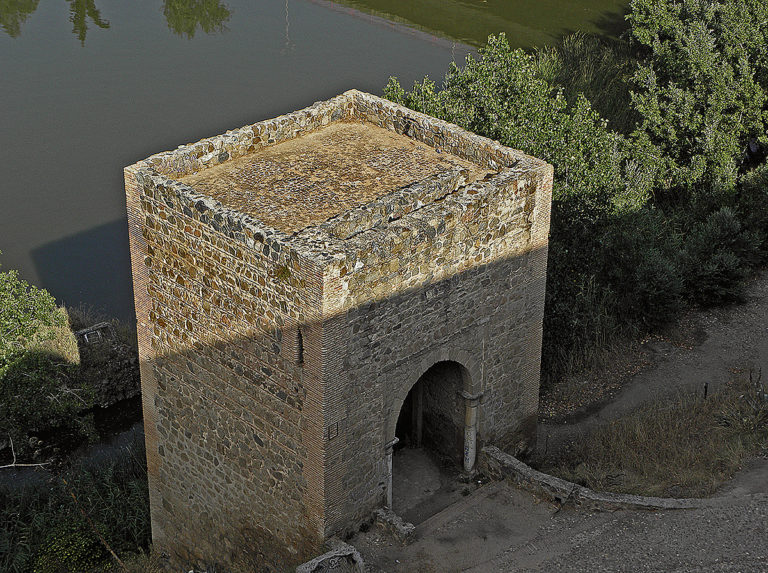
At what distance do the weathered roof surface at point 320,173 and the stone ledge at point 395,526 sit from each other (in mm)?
3513

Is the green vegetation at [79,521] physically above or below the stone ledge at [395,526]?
below

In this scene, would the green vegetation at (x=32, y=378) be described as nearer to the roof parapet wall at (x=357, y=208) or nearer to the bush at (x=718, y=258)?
the roof parapet wall at (x=357, y=208)

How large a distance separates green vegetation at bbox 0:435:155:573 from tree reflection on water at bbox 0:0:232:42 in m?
24.3

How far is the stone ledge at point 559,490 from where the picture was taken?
11.8m

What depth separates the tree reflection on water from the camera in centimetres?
3872

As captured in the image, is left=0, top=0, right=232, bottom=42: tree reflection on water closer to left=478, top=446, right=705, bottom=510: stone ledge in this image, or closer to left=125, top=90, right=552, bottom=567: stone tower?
left=125, top=90, right=552, bottom=567: stone tower

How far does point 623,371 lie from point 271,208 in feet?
28.9

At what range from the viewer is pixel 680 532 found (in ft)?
36.8

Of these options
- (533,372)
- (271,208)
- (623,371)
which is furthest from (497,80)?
(271,208)

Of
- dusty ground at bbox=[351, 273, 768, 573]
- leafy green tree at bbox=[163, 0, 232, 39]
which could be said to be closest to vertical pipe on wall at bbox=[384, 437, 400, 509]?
dusty ground at bbox=[351, 273, 768, 573]

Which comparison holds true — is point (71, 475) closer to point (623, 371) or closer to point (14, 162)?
point (623, 371)

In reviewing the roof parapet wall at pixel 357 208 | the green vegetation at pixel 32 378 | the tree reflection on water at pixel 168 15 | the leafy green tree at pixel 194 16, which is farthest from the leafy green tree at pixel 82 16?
the roof parapet wall at pixel 357 208

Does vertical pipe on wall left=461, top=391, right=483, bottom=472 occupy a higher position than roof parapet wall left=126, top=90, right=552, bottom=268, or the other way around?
roof parapet wall left=126, top=90, right=552, bottom=268

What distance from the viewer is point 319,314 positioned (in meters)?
9.98
